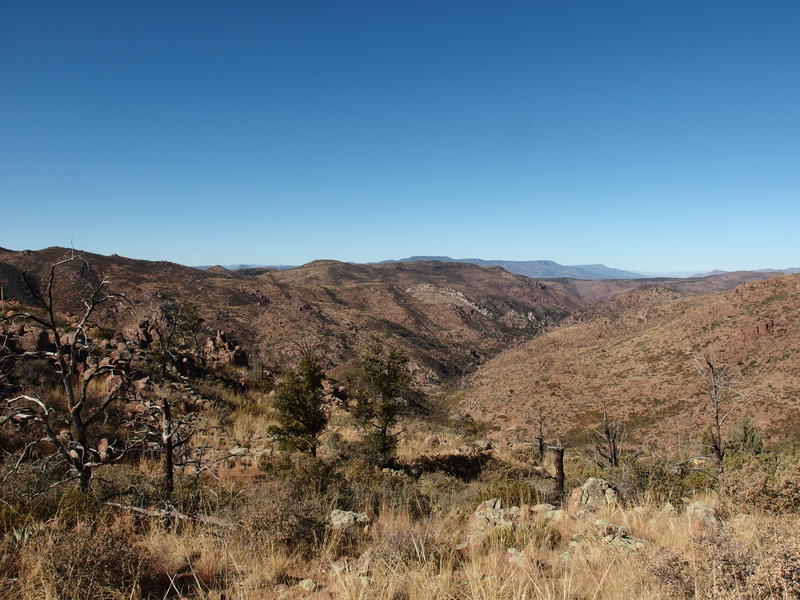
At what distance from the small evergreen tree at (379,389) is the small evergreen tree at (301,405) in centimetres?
211

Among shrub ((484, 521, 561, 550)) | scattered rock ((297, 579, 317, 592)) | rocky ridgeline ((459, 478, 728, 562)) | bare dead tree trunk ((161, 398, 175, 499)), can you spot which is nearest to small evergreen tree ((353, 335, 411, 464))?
rocky ridgeline ((459, 478, 728, 562))

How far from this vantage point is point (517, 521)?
546 centimetres

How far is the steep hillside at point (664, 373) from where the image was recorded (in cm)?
3838

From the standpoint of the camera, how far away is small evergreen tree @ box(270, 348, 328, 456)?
471 inches

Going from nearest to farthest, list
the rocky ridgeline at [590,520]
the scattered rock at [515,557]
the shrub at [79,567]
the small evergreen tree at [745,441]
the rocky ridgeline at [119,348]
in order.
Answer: the shrub at [79,567] < the scattered rock at [515,557] < the rocky ridgeline at [590,520] < the rocky ridgeline at [119,348] < the small evergreen tree at [745,441]

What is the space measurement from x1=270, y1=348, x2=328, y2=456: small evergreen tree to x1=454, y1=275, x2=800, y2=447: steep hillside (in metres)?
28.7

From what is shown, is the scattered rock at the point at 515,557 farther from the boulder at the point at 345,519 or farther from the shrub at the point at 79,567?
the shrub at the point at 79,567

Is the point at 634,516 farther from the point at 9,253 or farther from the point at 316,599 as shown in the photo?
the point at 9,253

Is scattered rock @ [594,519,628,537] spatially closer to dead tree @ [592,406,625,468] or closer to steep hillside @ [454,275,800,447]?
dead tree @ [592,406,625,468]

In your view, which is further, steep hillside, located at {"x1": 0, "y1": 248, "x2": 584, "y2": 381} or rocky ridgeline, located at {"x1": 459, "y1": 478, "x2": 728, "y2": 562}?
steep hillside, located at {"x1": 0, "y1": 248, "x2": 584, "y2": 381}

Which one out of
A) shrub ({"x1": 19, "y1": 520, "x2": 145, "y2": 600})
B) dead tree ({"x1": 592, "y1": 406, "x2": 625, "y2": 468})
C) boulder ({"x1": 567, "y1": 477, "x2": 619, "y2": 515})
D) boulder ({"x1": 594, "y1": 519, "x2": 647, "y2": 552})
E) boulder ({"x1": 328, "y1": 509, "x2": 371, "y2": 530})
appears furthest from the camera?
dead tree ({"x1": 592, "y1": 406, "x2": 625, "y2": 468})

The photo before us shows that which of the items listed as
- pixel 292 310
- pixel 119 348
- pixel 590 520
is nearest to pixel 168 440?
pixel 590 520

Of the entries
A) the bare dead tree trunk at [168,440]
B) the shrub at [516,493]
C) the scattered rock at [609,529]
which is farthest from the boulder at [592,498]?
the bare dead tree trunk at [168,440]

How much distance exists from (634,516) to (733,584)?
3.23 meters
